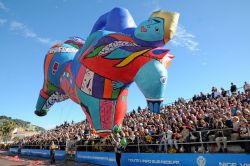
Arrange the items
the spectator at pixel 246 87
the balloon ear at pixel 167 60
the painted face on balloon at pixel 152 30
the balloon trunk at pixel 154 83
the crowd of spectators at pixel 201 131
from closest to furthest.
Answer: the crowd of spectators at pixel 201 131, the painted face on balloon at pixel 152 30, the balloon trunk at pixel 154 83, the balloon ear at pixel 167 60, the spectator at pixel 246 87

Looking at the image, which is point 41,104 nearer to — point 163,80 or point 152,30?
point 163,80

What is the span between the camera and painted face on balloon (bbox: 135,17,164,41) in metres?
12.3


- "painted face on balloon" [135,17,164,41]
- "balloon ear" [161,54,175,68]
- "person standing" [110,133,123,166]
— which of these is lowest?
"person standing" [110,133,123,166]

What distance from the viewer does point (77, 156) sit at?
19.9 metres

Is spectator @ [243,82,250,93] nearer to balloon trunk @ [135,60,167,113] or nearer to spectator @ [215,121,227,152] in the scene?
balloon trunk @ [135,60,167,113]

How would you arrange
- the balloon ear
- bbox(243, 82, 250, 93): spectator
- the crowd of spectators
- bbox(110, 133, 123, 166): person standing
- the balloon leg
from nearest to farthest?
the crowd of spectators → the balloon ear → bbox(110, 133, 123, 166): person standing → bbox(243, 82, 250, 93): spectator → the balloon leg

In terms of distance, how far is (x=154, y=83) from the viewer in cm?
1257

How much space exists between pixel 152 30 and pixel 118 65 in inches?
95.9

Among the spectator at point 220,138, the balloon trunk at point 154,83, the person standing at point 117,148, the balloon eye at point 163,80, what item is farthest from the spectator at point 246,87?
the person standing at point 117,148

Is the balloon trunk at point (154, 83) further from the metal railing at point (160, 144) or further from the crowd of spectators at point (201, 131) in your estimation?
the metal railing at point (160, 144)

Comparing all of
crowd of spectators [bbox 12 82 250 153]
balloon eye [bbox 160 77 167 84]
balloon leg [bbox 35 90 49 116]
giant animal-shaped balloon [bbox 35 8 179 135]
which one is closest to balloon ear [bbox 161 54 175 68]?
giant animal-shaped balloon [bbox 35 8 179 135]

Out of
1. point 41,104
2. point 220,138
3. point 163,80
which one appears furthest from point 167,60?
point 41,104

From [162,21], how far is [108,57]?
3180mm

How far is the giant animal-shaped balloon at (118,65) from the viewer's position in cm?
1261
